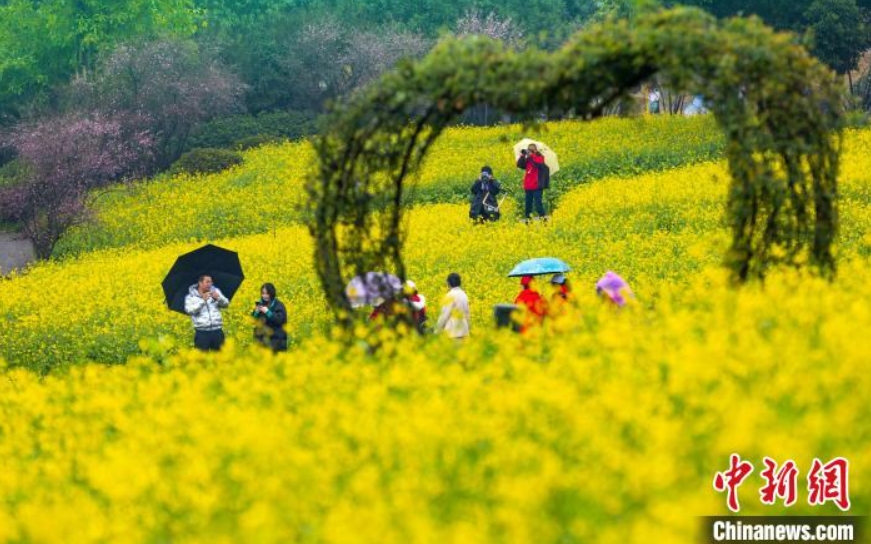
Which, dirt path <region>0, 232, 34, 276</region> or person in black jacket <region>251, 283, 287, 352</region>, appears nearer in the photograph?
person in black jacket <region>251, 283, 287, 352</region>

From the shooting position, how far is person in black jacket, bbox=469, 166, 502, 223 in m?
26.2

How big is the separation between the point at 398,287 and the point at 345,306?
0.58 metres

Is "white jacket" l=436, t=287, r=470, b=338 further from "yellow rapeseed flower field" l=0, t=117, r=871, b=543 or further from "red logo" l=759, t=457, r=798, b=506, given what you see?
"red logo" l=759, t=457, r=798, b=506

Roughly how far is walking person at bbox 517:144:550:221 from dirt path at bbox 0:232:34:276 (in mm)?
13082

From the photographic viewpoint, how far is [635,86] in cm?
1112

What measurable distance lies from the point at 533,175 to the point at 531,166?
31cm

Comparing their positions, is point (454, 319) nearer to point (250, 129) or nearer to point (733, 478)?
point (733, 478)

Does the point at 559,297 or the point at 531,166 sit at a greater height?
the point at 531,166

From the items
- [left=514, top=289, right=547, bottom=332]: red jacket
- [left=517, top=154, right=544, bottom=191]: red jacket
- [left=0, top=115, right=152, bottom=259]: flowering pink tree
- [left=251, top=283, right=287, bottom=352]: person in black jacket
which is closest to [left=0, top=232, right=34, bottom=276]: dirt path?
[left=0, top=115, right=152, bottom=259]: flowering pink tree

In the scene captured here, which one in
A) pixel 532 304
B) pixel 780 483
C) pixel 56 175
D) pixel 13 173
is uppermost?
pixel 13 173

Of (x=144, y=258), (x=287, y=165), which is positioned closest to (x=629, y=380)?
(x=144, y=258)

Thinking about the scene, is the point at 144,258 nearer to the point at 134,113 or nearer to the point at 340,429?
the point at 134,113

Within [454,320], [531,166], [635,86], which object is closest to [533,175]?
[531,166]

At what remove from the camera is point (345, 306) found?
11.9 meters
